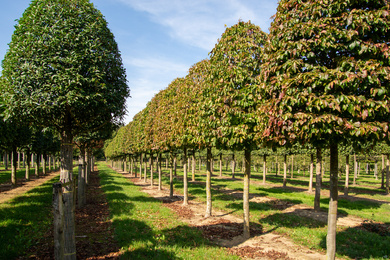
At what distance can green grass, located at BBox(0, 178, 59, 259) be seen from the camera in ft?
21.5

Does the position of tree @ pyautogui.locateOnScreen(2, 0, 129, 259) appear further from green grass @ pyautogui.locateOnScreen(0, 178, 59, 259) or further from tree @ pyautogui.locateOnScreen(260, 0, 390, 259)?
tree @ pyautogui.locateOnScreen(260, 0, 390, 259)

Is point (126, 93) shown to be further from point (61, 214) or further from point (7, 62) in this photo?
point (61, 214)

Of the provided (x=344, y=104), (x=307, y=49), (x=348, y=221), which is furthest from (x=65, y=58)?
(x=348, y=221)

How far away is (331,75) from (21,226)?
1055 cm

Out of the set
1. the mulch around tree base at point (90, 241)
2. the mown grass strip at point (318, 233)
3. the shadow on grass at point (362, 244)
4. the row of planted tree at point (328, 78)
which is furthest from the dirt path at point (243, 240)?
the mulch around tree base at point (90, 241)

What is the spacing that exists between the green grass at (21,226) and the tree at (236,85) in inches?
259

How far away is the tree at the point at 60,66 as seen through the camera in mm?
7180

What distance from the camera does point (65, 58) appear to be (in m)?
7.34

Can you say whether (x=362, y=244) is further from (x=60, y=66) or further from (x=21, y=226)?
(x=21, y=226)

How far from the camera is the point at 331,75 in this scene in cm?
437

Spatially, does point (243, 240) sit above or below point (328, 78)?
below

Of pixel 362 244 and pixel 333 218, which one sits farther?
pixel 362 244

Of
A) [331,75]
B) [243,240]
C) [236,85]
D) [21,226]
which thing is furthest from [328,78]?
[21,226]

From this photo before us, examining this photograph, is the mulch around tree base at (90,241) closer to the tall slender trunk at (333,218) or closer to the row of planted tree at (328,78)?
the tall slender trunk at (333,218)
